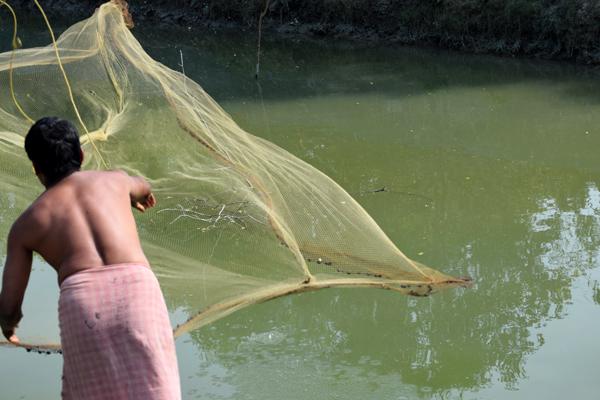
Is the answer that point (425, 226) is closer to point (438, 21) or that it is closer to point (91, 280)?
point (91, 280)

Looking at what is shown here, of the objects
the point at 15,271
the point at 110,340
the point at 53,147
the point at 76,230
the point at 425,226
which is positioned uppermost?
the point at 53,147

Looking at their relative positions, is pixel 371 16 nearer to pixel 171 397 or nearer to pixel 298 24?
pixel 298 24

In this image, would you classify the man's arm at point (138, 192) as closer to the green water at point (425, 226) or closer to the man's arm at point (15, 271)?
the man's arm at point (15, 271)

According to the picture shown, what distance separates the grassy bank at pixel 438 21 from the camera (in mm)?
9227

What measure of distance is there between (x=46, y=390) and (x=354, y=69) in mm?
6394

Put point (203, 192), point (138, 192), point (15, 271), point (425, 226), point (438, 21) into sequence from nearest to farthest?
point (15, 271) → point (138, 192) → point (203, 192) → point (425, 226) → point (438, 21)

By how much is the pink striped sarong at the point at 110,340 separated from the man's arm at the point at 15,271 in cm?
13

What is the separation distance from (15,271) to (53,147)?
29 cm

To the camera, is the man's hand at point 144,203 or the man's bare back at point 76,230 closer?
the man's bare back at point 76,230

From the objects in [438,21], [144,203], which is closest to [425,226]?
[144,203]

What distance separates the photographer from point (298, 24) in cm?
1149

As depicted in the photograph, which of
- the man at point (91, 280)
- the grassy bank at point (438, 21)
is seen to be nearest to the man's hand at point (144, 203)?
the man at point (91, 280)

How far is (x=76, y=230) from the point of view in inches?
75.8

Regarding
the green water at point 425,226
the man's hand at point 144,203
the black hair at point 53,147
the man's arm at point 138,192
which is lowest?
the green water at point 425,226
